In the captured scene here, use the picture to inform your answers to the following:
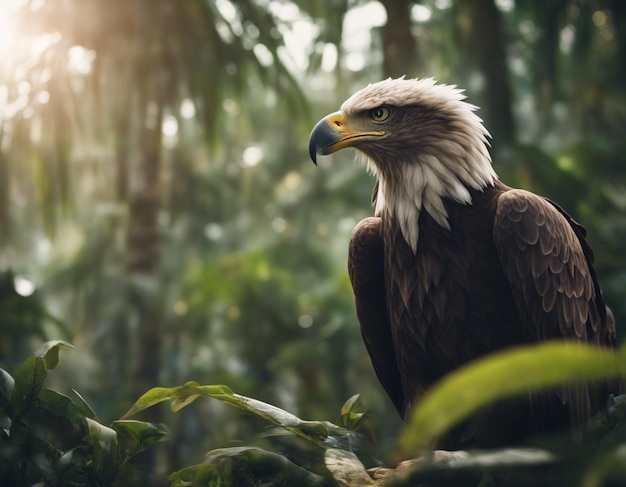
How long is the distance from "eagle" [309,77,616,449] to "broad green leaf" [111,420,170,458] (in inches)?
57.3

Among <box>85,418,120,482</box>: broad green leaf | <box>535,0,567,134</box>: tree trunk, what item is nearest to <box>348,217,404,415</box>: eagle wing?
<box>85,418,120,482</box>: broad green leaf

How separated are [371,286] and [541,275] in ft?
2.74

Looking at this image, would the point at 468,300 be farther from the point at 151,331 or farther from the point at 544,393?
the point at 151,331

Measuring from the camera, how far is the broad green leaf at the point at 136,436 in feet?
7.13

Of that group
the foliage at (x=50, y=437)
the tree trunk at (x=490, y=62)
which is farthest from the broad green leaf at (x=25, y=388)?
the tree trunk at (x=490, y=62)

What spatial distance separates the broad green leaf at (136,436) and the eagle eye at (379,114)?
1.94 m

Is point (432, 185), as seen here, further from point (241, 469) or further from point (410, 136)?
point (241, 469)

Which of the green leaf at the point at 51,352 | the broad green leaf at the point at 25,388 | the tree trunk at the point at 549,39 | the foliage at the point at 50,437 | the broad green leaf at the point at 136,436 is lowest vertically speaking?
the broad green leaf at the point at 136,436

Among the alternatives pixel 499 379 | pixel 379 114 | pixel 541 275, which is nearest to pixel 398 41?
pixel 379 114

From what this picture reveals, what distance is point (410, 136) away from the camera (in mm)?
3627

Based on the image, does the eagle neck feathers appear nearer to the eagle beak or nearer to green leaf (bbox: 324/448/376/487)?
the eagle beak

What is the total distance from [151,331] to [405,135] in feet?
18.1

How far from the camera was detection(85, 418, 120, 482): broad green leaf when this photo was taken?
203 cm

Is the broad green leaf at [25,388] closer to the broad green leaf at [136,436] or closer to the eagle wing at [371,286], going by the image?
the broad green leaf at [136,436]
